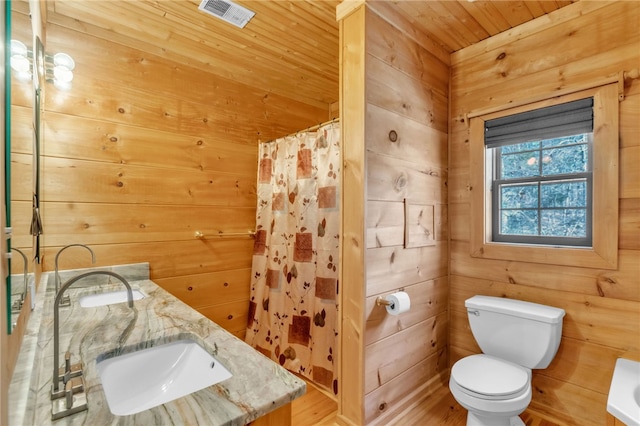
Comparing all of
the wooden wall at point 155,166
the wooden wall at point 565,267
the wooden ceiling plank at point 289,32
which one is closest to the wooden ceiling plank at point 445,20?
the wooden wall at point 565,267

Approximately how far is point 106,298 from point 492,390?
2108 mm

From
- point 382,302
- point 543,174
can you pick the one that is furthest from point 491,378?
point 543,174

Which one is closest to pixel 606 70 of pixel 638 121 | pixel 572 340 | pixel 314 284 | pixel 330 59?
pixel 638 121

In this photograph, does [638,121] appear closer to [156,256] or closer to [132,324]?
[132,324]

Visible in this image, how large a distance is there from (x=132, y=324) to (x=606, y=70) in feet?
8.81

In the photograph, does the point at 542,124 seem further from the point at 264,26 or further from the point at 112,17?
the point at 112,17

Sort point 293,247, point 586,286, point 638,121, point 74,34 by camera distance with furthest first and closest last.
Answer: point 293,247 < point 74,34 < point 586,286 < point 638,121

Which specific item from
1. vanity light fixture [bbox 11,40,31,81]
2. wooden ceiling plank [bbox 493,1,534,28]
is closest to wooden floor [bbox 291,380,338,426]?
vanity light fixture [bbox 11,40,31,81]

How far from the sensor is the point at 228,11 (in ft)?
6.06

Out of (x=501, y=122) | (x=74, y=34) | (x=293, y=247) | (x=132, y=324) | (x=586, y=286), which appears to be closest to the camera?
(x=132, y=324)

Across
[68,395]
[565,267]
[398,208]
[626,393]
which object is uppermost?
[398,208]

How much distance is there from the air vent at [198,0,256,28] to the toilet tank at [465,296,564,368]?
7.44 ft

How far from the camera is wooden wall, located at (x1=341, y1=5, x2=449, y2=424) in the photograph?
170cm

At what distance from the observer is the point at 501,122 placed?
208cm
